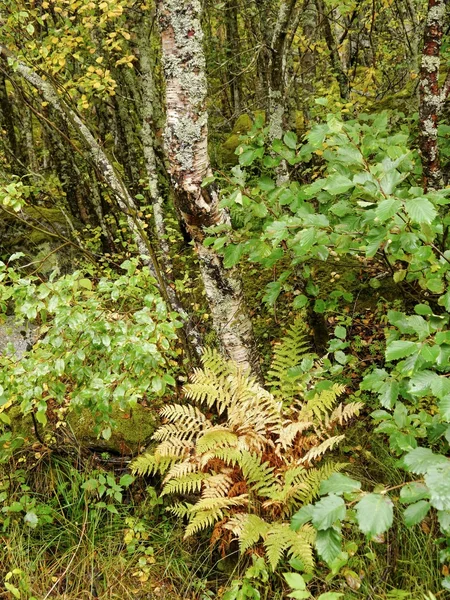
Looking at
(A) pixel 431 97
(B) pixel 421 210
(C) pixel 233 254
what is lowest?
(C) pixel 233 254

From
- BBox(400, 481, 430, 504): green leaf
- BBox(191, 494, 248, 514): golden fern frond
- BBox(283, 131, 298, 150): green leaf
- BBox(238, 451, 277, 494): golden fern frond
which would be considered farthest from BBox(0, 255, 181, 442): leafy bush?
BBox(400, 481, 430, 504): green leaf

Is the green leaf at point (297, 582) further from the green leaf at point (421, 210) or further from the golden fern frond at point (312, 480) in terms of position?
the green leaf at point (421, 210)

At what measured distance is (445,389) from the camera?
1.60 m

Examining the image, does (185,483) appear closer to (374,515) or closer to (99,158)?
(374,515)

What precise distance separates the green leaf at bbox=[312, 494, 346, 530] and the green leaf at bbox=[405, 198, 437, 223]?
1.02 metres

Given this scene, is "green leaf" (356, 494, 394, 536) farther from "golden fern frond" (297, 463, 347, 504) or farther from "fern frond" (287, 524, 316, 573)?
"golden fern frond" (297, 463, 347, 504)

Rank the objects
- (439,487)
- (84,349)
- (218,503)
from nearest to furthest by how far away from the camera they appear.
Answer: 1. (439,487)
2. (84,349)
3. (218,503)

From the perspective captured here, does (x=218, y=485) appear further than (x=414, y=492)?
Yes

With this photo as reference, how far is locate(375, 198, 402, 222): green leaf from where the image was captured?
1658mm

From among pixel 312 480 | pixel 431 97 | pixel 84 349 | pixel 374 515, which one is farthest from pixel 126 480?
pixel 431 97

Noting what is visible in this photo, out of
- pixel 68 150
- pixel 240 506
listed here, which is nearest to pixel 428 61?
pixel 240 506

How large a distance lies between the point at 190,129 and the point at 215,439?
2.32 m

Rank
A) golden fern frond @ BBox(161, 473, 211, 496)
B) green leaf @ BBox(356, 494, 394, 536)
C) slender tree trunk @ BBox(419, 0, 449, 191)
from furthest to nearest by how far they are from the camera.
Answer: golden fern frond @ BBox(161, 473, 211, 496)
slender tree trunk @ BBox(419, 0, 449, 191)
green leaf @ BBox(356, 494, 394, 536)

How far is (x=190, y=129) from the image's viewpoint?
10.5ft
